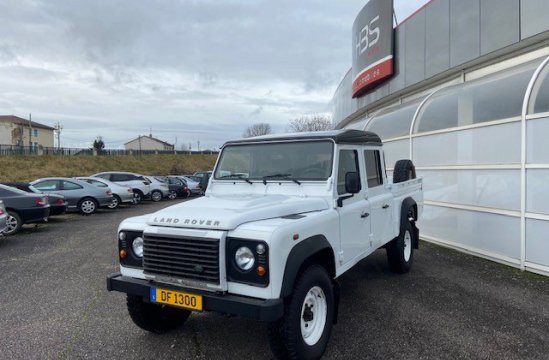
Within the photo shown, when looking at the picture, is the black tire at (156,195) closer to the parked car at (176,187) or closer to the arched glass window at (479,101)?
the parked car at (176,187)

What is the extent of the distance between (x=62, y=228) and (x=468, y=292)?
422 inches

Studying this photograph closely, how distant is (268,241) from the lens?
10.0 feet

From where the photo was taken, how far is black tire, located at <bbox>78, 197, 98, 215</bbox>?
49.4ft

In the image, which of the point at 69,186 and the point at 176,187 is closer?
the point at 69,186

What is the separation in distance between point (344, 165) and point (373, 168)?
3.14 feet

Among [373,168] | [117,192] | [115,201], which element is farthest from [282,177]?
[117,192]

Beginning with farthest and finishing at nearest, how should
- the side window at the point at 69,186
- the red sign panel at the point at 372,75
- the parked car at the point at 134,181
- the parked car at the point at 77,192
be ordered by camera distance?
the parked car at the point at 134,181 < the side window at the point at 69,186 < the parked car at the point at 77,192 < the red sign panel at the point at 372,75

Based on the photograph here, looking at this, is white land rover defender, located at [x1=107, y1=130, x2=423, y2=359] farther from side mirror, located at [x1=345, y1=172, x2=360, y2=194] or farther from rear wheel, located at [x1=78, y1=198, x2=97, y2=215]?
rear wheel, located at [x1=78, y1=198, x2=97, y2=215]

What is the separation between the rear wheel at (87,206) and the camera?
15.0 metres

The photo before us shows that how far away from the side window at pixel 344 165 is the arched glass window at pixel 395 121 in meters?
5.92

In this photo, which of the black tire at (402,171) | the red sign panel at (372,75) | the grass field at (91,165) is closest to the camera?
the black tire at (402,171)

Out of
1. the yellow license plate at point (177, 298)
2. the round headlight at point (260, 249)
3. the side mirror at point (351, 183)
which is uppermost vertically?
the side mirror at point (351, 183)

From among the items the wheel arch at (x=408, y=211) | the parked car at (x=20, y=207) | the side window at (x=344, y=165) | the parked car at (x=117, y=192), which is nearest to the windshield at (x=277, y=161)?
the side window at (x=344, y=165)

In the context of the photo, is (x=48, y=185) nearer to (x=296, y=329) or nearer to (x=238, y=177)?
(x=238, y=177)
